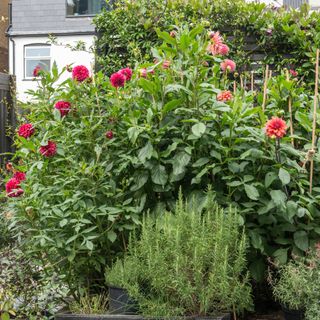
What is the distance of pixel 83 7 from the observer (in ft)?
54.3

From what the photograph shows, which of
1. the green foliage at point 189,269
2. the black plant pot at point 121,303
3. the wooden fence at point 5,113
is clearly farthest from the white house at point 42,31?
the green foliage at point 189,269

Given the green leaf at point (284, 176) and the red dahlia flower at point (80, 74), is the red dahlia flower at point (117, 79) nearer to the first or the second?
the red dahlia flower at point (80, 74)

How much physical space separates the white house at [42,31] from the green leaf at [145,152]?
13.6 meters

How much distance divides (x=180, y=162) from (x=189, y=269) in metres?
0.68

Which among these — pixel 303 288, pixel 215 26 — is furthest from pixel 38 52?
pixel 303 288

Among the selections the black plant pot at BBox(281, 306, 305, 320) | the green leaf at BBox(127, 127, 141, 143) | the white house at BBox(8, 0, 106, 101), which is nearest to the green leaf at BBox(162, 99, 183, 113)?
the green leaf at BBox(127, 127, 141, 143)

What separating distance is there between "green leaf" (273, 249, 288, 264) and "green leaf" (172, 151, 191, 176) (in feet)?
2.33

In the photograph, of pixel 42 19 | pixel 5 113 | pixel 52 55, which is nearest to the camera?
pixel 5 113

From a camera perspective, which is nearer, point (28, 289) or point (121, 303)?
point (121, 303)

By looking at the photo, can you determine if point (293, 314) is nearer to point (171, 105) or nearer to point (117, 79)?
point (171, 105)

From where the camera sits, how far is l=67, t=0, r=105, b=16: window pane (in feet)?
52.0

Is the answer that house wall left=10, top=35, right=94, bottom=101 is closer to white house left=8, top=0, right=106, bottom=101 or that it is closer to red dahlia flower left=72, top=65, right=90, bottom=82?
white house left=8, top=0, right=106, bottom=101

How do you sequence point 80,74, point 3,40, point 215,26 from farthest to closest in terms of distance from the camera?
point 3,40, point 215,26, point 80,74

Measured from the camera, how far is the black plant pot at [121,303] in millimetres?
2774
